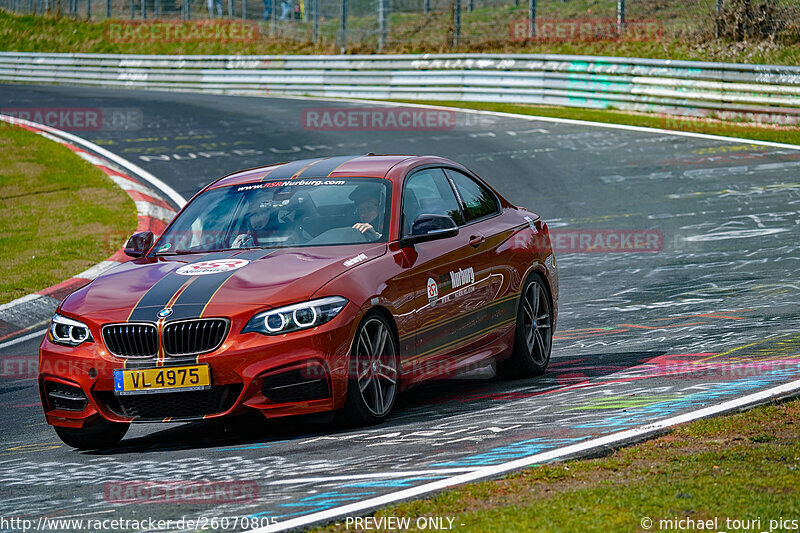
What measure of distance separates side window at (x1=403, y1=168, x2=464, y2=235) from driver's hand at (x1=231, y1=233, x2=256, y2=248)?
3.23ft

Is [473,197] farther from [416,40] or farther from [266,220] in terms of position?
[416,40]

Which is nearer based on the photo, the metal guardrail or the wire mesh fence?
the metal guardrail

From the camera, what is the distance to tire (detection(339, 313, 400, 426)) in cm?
664

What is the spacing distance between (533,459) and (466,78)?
80.3 ft

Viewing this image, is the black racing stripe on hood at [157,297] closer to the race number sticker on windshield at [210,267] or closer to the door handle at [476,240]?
the race number sticker on windshield at [210,267]

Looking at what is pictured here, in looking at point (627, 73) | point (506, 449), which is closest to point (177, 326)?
point (506, 449)

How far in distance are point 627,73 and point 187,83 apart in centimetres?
1785

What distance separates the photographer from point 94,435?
6934 millimetres

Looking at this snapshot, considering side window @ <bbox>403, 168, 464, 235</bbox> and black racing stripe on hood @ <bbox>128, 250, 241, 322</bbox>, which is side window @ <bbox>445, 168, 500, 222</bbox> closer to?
side window @ <bbox>403, 168, 464, 235</bbox>

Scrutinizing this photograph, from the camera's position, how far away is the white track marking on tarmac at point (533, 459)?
15.6 feet

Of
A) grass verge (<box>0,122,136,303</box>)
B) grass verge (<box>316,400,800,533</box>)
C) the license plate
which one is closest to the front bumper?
the license plate

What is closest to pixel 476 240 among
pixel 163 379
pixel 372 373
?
pixel 372 373

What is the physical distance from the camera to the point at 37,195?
704 inches

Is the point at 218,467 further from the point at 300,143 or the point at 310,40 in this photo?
the point at 310,40
